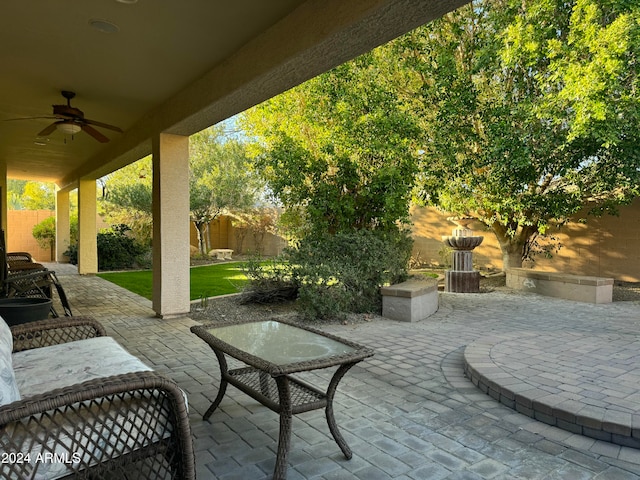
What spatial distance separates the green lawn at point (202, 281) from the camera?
8.02 m

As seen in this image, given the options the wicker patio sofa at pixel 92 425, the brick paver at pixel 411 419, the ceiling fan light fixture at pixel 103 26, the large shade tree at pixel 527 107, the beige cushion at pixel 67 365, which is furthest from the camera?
the large shade tree at pixel 527 107

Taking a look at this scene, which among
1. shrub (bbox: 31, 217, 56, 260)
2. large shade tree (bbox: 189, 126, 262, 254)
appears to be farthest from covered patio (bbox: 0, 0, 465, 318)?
shrub (bbox: 31, 217, 56, 260)

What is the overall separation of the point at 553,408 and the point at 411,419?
2.91 ft

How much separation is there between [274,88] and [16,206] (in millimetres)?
37799

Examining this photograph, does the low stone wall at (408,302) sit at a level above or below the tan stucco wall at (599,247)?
below

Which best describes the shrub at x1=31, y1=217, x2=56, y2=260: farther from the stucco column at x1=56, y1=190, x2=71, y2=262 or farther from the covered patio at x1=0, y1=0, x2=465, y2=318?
the covered patio at x1=0, y1=0, x2=465, y2=318

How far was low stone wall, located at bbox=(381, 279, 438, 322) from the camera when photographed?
571 cm

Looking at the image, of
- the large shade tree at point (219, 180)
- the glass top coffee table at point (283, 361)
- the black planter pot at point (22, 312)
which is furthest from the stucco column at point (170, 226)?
the large shade tree at point (219, 180)

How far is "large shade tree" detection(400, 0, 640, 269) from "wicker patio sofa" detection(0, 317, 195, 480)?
5861mm

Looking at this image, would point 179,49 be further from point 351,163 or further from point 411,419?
point 411,419

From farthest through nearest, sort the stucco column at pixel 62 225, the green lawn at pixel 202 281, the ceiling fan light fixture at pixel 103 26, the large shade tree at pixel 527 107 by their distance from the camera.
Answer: the stucco column at pixel 62 225
the green lawn at pixel 202 281
the large shade tree at pixel 527 107
the ceiling fan light fixture at pixel 103 26

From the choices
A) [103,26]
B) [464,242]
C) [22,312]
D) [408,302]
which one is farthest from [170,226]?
[464,242]

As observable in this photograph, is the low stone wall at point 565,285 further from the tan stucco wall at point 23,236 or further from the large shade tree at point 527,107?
the tan stucco wall at point 23,236

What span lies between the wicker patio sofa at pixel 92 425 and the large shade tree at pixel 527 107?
586cm
